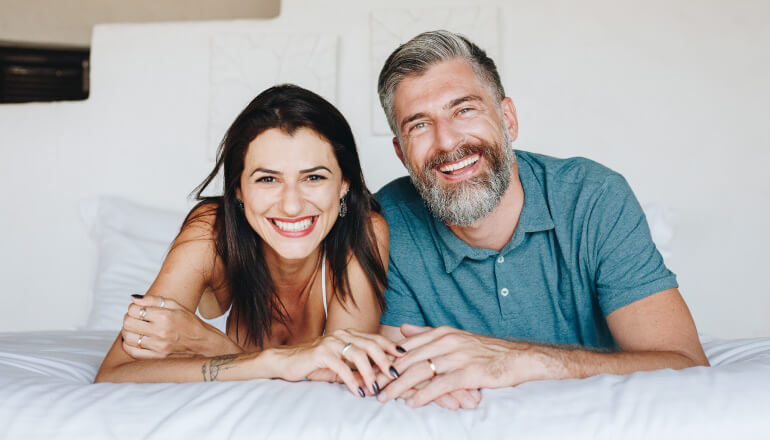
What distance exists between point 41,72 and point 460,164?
2.87m

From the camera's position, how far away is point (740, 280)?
275 cm

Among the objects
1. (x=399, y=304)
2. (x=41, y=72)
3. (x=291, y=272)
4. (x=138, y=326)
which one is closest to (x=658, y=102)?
(x=399, y=304)

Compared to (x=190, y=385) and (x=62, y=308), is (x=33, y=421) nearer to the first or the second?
(x=190, y=385)

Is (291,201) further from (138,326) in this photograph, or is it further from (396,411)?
(396,411)

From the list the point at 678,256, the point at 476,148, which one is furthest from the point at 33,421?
the point at 678,256

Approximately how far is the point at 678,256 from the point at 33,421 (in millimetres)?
2606

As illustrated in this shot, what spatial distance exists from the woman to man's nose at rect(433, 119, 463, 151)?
Result: 0.24m

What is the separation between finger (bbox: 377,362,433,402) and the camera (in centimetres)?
109

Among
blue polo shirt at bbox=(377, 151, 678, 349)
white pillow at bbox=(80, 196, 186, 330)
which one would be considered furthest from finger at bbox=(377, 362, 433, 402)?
white pillow at bbox=(80, 196, 186, 330)

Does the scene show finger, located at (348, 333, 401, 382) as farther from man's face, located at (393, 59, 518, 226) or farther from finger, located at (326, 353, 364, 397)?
man's face, located at (393, 59, 518, 226)

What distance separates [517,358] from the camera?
3.85 feet

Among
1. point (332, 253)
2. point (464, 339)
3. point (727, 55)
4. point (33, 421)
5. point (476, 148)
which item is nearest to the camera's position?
point (33, 421)

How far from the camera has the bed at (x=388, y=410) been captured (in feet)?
3.06

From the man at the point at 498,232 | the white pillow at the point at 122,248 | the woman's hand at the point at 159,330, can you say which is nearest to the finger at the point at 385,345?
the man at the point at 498,232
